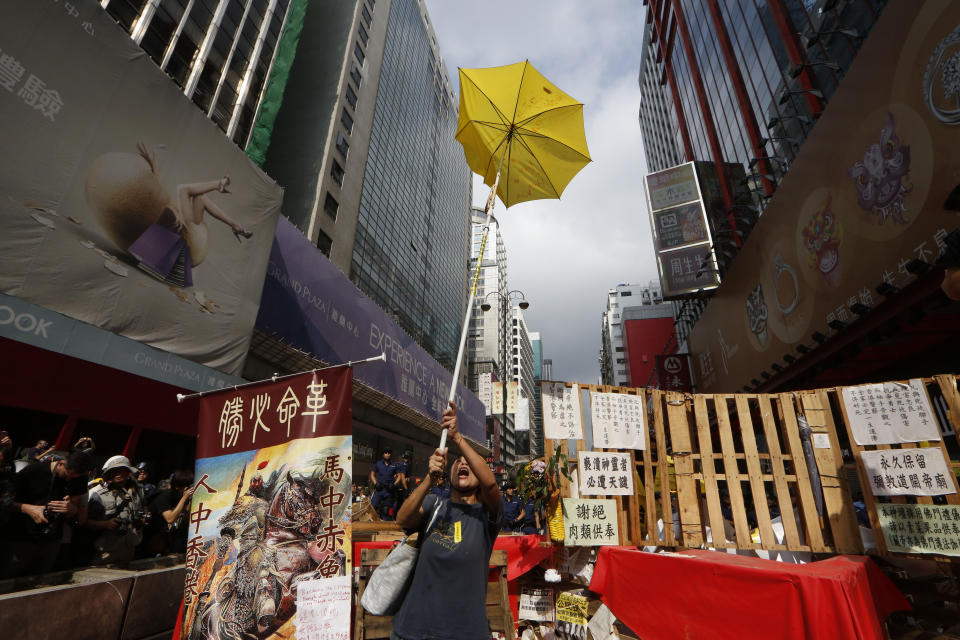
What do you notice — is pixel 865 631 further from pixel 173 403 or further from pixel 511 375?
pixel 511 375

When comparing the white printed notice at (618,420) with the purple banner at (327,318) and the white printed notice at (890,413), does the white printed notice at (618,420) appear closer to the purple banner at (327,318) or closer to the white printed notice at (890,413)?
the white printed notice at (890,413)

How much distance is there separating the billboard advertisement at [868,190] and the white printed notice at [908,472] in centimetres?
418

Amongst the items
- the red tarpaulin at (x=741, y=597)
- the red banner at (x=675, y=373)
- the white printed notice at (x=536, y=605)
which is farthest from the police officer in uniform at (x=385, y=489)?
the red banner at (x=675, y=373)

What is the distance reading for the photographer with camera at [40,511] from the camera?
3826 mm

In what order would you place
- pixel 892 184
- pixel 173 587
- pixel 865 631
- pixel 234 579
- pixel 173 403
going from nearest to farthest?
pixel 865 631, pixel 234 579, pixel 173 587, pixel 892 184, pixel 173 403

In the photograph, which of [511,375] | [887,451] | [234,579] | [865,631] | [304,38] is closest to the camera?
[865,631]

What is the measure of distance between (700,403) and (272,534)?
5081 mm

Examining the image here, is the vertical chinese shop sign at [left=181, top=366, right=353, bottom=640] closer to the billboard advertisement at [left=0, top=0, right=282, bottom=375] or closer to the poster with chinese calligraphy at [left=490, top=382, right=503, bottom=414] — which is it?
the billboard advertisement at [left=0, top=0, right=282, bottom=375]

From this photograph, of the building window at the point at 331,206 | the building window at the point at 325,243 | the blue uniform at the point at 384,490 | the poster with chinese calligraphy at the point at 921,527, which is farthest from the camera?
the building window at the point at 331,206

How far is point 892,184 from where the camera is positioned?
804 cm

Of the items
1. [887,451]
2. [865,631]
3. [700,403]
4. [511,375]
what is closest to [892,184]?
[887,451]

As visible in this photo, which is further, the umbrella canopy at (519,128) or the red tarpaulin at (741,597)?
the umbrella canopy at (519,128)

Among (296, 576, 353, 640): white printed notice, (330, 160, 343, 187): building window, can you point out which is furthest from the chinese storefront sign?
(330, 160, 343, 187): building window

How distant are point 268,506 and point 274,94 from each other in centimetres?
2052
